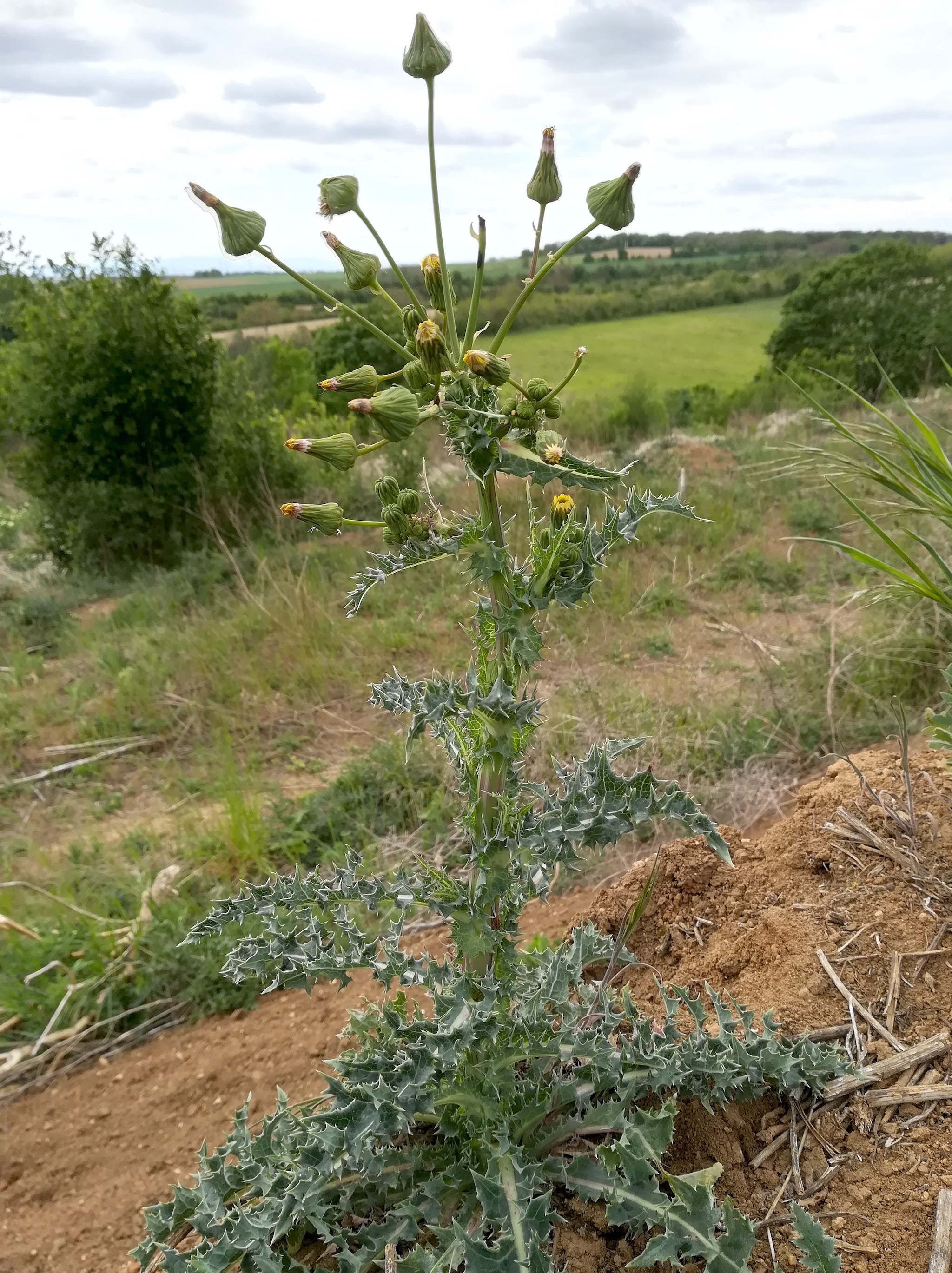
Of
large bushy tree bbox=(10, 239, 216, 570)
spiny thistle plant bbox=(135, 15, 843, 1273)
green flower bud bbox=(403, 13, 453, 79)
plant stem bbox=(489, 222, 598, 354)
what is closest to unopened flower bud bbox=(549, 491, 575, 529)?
spiny thistle plant bbox=(135, 15, 843, 1273)

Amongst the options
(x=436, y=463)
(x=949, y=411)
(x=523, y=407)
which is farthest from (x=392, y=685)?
(x=436, y=463)

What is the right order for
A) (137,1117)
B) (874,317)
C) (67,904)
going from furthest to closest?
(874,317), (67,904), (137,1117)

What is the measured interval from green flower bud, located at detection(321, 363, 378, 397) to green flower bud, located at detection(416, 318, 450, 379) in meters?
0.09

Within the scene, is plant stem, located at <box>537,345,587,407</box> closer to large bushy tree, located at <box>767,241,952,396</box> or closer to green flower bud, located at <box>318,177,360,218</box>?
green flower bud, located at <box>318,177,360,218</box>

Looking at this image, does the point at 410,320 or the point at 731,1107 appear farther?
the point at 731,1107

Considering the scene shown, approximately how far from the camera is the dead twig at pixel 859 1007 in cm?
177

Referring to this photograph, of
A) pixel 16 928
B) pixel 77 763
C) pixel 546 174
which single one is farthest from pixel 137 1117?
pixel 77 763

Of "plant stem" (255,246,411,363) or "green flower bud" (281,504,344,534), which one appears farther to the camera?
"green flower bud" (281,504,344,534)

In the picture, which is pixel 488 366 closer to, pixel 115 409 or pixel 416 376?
pixel 416 376

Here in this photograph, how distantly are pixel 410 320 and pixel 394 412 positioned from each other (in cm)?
23

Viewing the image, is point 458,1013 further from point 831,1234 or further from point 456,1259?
point 831,1234

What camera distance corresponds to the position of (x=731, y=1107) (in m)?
1.76

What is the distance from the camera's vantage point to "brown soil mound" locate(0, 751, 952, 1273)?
158cm

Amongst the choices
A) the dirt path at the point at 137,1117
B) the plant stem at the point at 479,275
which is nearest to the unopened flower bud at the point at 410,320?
the plant stem at the point at 479,275
